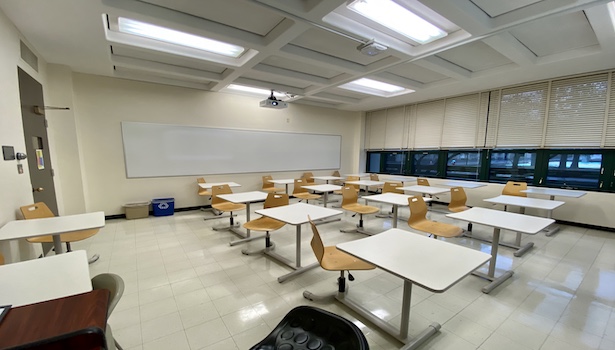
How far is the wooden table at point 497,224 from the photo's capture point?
2483 mm

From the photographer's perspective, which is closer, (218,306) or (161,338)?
(161,338)

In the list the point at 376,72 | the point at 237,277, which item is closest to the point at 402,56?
the point at 376,72

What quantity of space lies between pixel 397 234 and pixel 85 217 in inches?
130

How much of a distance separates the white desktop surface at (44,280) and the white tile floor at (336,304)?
80cm

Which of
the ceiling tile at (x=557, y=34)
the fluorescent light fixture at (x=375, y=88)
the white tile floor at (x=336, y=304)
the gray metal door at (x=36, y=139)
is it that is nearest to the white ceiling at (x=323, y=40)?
the ceiling tile at (x=557, y=34)

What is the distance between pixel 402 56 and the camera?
3697mm

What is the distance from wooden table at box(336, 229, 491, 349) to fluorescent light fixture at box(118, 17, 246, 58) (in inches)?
139

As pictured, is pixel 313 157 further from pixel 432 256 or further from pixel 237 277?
pixel 432 256

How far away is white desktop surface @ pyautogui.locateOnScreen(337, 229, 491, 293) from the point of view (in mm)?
1440

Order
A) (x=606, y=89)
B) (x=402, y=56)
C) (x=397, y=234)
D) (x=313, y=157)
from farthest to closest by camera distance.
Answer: (x=313, y=157), (x=606, y=89), (x=402, y=56), (x=397, y=234)

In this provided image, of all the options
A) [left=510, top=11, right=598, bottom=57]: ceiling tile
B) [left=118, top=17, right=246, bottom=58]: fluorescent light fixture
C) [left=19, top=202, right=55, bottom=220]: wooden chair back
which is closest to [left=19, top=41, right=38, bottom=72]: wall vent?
[left=118, top=17, right=246, bottom=58]: fluorescent light fixture

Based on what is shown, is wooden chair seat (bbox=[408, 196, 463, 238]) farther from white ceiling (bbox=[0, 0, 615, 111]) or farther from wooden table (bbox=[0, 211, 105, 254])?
wooden table (bbox=[0, 211, 105, 254])

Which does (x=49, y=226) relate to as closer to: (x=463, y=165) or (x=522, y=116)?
(x=463, y=165)

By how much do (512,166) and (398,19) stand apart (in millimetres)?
4988
